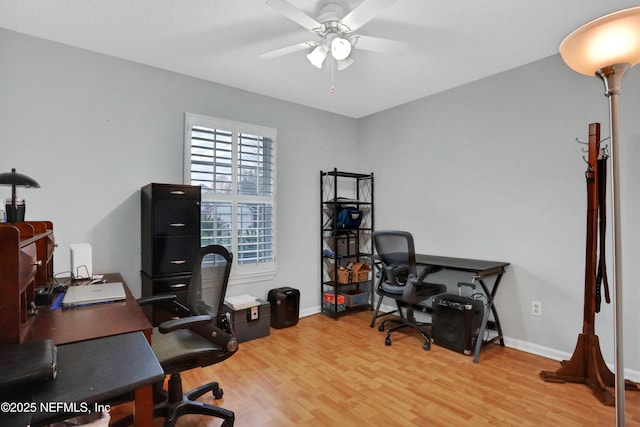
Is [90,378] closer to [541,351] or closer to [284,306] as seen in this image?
[284,306]

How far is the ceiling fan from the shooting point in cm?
177

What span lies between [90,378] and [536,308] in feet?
10.8

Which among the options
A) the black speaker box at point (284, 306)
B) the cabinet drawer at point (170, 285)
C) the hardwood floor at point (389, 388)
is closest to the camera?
the hardwood floor at point (389, 388)

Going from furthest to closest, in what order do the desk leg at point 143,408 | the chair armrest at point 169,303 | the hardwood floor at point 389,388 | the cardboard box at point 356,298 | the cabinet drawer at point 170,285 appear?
1. the cardboard box at point 356,298
2. the cabinet drawer at point 170,285
3. the chair armrest at point 169,303
4. the hardwood floor at point 389,388
5. the desk leg at point 143,408

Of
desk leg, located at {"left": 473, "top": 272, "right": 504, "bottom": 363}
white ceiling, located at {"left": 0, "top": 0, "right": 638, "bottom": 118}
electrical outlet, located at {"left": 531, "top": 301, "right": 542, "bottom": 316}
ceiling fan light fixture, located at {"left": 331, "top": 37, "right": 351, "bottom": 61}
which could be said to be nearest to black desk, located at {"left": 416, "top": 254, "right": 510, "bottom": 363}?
desk leg, located at {"left": 473, "top": 272, "right": 504, "bottom": 363}

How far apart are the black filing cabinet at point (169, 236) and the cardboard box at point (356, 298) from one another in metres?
2.07

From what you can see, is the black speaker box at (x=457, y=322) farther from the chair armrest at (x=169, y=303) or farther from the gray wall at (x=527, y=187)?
the chair armrest at (x=169, y=303)

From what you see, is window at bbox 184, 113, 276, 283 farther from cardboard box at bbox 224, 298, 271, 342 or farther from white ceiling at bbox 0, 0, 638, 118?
white ceiling at bbox 0, 0, 638, 118

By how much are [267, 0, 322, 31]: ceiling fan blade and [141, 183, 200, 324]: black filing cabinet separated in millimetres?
1584

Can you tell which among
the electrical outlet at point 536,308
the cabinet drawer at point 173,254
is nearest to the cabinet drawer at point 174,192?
the cabinet drawer at point 173,254

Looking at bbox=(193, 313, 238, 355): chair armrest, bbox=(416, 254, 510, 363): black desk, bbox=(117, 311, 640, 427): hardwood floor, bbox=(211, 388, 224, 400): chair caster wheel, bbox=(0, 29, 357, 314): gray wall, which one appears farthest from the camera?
bbox=(416, 254, 510, 363): black desk

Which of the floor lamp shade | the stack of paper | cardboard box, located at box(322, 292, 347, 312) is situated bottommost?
cardboard box, located at box(322, 292, 347, 312)

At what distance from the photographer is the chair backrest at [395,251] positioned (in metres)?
3.01

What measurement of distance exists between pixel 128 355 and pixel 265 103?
318 cm
